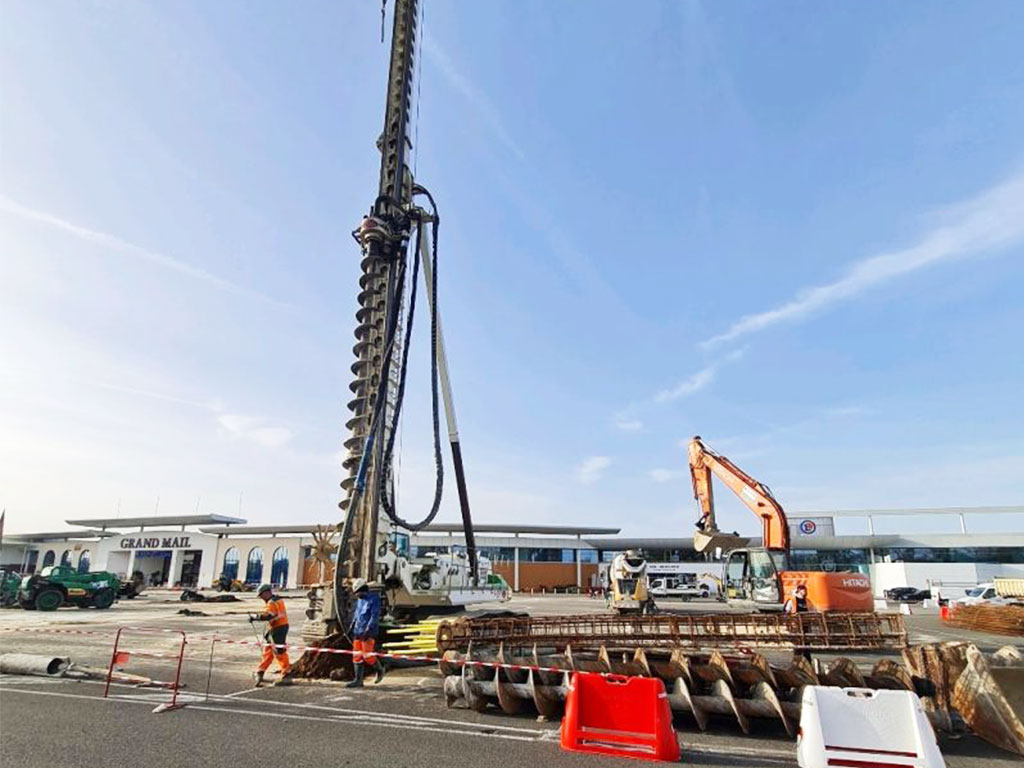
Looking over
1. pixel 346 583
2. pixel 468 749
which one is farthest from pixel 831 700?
pixel 346 583

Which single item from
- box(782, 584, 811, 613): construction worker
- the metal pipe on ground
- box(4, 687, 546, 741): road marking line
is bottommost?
box(4, 687, 546, 741): road marking line

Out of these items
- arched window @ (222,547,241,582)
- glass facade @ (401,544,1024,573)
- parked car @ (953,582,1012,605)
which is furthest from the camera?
arched window @ (222,547,241,582)

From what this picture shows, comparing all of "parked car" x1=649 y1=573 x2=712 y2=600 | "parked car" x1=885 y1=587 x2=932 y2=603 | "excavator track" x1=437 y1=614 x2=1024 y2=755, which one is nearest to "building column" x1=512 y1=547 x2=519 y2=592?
"parked car" x1=649 y1=573 x2=712 y2=600

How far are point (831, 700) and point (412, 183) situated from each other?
15394mm

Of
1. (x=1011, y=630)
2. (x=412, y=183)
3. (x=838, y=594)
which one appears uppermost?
(x=412, y=183)

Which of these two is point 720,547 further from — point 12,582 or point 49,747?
point 12,582

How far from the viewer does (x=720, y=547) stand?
802 inches

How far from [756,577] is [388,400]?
11646 millimetres

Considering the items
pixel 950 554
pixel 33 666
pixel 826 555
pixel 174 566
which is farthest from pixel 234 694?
pixel 950 554

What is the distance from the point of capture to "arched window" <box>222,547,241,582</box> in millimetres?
58031

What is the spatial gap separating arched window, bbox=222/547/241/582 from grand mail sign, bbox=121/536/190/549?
505 centimetres

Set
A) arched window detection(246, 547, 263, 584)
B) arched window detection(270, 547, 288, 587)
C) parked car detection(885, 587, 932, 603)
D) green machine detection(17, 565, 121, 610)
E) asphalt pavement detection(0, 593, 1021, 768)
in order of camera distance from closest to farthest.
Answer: asphalt pavement detection(0, 593, 1021, 768)
green machine detection(17, 565, 121, 610)
parked car detection(885, 587, 932, 603)
arched window detection(270, 547, 288, 587)
arched window detection(246, 547, 263, 584)

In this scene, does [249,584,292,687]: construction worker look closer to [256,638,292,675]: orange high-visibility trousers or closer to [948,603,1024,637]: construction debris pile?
[256,638,292,675]: orange high-visibility trousers

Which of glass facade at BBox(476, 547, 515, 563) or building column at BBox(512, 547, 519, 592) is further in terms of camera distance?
glass facade at BBox(476, 547, 515, 563)
